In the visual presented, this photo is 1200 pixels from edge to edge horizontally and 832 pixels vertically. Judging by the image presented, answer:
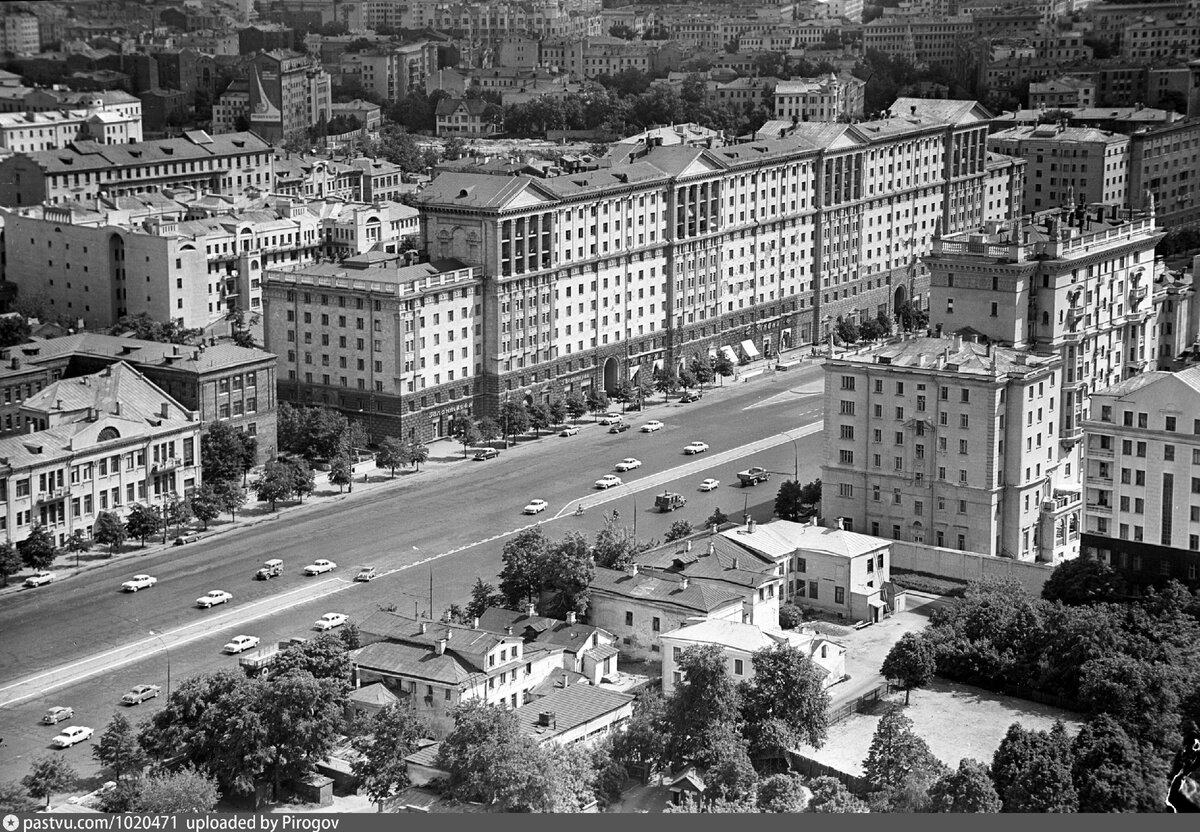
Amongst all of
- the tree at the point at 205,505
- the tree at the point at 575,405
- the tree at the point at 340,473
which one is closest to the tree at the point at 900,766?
the tree at the point at 205,505

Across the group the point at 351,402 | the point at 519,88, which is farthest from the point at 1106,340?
the point at 519,88

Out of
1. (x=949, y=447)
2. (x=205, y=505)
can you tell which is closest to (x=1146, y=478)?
(x=949, y=447)

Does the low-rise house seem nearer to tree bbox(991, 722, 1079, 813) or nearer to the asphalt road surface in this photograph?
tree bbox(991, 722, 1079, 813)

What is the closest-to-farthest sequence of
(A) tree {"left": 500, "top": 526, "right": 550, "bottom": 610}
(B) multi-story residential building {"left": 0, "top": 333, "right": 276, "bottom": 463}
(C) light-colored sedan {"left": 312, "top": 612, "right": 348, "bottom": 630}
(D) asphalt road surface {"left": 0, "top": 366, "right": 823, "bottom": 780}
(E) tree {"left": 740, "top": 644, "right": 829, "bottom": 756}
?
1. (E) tree {"left": 740, "top": 644, "right": 829, "bottom": 756}
2. (D) asphalt road surface {"left": 0, "top": 366, "right": 823, "bottom": 780}
3. (A) tree {"left": 500, "top": 526, "right": 550, "bottom": 610}
4. (C) light-colored sedan {"left": 312, "top": 612, "right": 348, "bottom": 630}
5. (B) multi-story residential building {"left": 0, "top": 333, "right": 276, "bottom": 463}

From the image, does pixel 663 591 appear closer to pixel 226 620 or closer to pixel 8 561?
pixel 226 620

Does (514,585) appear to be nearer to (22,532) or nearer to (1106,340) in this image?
(22,532)

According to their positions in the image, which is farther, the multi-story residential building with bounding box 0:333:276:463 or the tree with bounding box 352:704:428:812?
the multi-story residential building with bounding box 0:333:276:463

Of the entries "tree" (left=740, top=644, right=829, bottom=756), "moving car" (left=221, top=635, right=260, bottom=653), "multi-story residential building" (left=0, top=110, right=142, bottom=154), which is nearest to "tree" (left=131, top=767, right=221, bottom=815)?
"moving car" (left=221, top=635, right=260, bottom=653)
